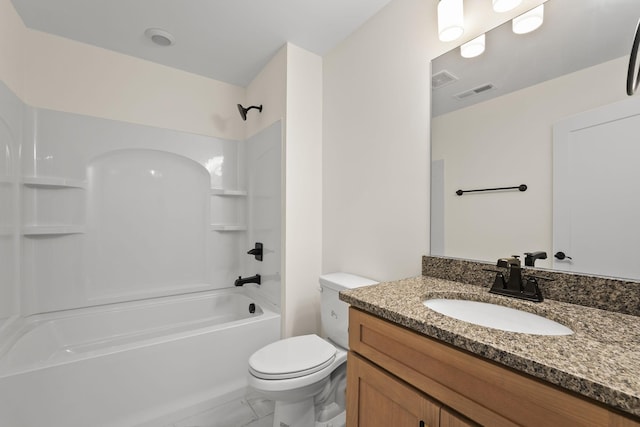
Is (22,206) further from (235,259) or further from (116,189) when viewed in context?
(235,259)

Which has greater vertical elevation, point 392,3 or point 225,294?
point 392,3

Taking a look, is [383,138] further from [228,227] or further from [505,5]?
[228,227]

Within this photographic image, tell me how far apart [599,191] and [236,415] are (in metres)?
2.11

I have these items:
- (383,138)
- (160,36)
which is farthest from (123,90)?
(383,138)

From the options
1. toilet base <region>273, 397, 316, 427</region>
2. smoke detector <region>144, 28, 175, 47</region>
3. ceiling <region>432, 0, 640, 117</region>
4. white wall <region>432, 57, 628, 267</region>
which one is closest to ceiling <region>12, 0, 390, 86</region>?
smoke detector <region>144, 28, 175, 47</region>

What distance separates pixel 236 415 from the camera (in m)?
1.67

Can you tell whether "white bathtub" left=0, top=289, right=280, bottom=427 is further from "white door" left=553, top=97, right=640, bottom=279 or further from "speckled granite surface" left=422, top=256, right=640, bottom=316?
"white door" left=553, top=97, right=640, bottom=279

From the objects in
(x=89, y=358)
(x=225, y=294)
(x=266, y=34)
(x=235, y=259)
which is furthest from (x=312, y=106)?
(x=89, y=358)

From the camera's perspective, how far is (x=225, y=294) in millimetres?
2602

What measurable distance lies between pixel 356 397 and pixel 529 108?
4.21ft

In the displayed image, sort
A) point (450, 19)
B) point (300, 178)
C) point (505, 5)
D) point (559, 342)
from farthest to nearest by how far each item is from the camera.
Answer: point (300, 178) → point (450, 19) → point (505, 5) → point (559, 342)

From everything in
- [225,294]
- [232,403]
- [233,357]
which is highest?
[225,294]

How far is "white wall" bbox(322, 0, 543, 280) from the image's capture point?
1.43 meters

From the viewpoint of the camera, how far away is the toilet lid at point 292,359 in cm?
131
